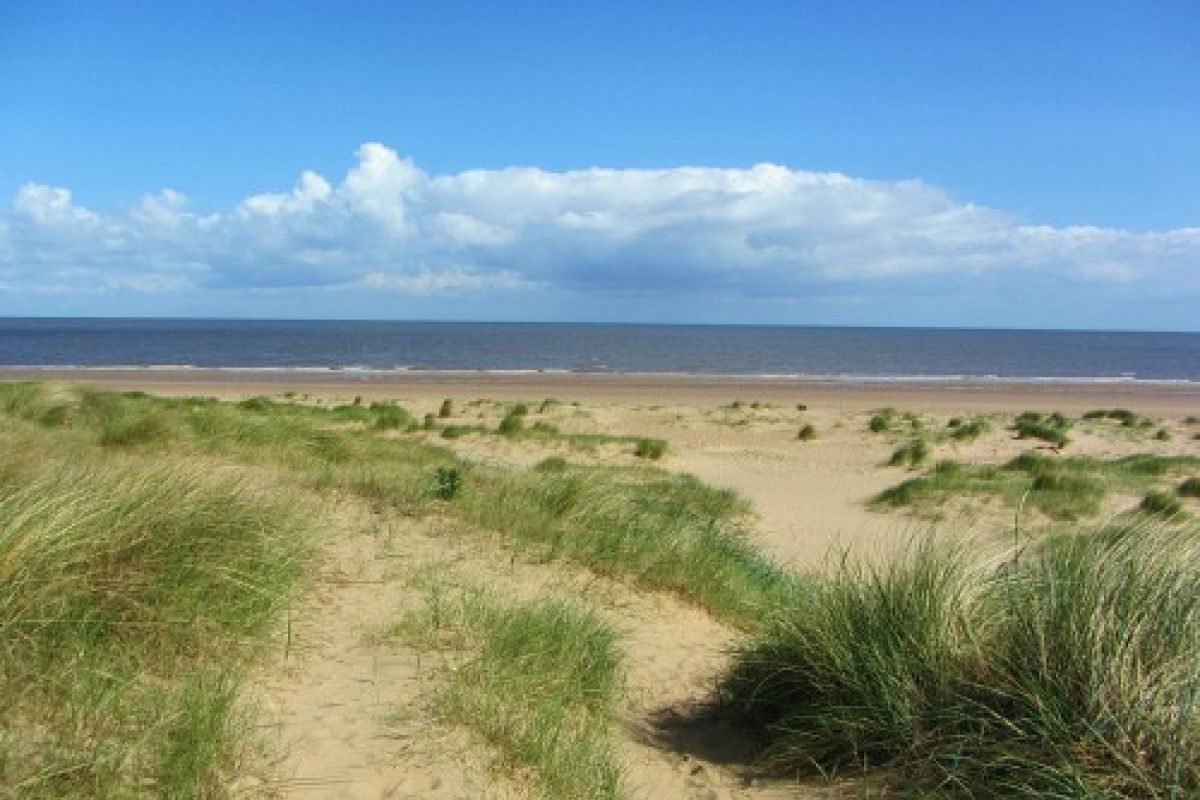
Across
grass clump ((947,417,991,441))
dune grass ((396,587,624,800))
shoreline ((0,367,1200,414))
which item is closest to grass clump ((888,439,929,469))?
grass clump ((947,417,991,441))

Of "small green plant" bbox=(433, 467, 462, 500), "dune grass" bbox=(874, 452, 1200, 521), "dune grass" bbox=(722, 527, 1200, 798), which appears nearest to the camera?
"dune grass" bbox=(722, 527, 1200, 798)

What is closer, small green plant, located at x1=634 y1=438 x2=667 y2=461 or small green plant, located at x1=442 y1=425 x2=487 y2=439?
small green plant, located at x1=634 y1=438 x2=667 y2=461

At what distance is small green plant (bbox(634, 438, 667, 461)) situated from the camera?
64.4 feet

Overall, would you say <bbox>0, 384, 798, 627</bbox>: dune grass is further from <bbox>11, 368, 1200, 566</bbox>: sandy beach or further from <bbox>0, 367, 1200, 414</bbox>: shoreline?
<bbox>0, 367, 1200, 414</bbox>: shoreline

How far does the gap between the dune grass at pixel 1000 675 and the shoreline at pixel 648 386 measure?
31.2 meters

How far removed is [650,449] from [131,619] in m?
15.6

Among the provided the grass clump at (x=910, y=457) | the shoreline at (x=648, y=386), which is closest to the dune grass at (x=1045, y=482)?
the grass clump at (x=910, y=457)

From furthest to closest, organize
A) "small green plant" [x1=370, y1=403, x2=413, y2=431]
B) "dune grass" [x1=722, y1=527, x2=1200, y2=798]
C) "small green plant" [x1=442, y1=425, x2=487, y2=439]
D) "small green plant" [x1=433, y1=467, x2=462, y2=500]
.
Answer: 1. "small green plant" [x1=370, y1=403, x2=413, y2=431]
2. "small green plant" [x1=442, y1=425, x2=487, y2=439]
3. "small green plant" [x1=433, y1=467, x2=462, y2=500]
4. "dune grass" [x1=722, y1=527, x2=1200, y2=798]

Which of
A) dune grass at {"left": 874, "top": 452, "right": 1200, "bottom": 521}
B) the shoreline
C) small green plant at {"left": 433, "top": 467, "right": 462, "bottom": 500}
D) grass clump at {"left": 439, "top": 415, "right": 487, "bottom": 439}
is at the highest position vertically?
small green plant at {"left": 433, "top": 467, "right": 462, "bottom": 500}

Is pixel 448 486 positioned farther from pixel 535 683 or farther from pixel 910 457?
pixel 910 457

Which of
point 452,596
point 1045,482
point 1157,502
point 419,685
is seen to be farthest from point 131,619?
point 1045,482

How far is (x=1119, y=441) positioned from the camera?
24047 millimetres

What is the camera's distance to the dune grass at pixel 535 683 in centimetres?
429

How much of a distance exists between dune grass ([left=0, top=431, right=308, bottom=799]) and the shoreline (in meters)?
30.7
